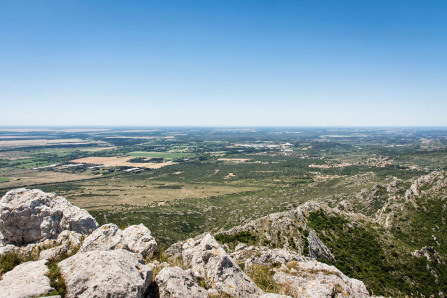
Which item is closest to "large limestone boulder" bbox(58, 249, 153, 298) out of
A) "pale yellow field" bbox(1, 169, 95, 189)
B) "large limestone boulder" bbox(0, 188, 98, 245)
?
"large limestone boulder" bbox(0, 188, 98, 245)

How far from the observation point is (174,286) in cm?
797

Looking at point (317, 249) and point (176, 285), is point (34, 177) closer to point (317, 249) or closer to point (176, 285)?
point (317, 249)

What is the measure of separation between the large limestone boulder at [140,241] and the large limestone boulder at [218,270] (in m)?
2.46

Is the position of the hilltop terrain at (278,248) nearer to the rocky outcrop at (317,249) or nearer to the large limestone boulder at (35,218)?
the large limestone boulder at (35,218)

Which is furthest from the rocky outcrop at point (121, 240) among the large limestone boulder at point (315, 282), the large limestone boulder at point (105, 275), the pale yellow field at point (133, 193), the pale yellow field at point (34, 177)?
the pale yellow field at point (34, 177)

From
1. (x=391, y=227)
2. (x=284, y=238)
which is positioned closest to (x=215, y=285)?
(x=284, y=238)

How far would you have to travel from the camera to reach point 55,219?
14.2m

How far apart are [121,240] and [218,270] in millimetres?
5229

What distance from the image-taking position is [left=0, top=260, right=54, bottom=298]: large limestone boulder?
6.23 m

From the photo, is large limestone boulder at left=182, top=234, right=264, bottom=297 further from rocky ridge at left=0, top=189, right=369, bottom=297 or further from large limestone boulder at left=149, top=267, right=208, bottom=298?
large limestone boulder at left=149, top=267, right=208, bottom=298

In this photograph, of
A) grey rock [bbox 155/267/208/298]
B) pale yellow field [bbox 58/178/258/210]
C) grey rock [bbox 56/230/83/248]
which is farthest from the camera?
pale yellow field [bbox 58/178/258/210]

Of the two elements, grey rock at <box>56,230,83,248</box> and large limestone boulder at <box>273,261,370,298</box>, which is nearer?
large limestone boulder at <box>273,261,370,298</box>

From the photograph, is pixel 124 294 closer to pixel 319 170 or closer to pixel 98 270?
pixel 98 270

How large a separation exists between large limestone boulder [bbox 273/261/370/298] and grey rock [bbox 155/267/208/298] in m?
5.26
